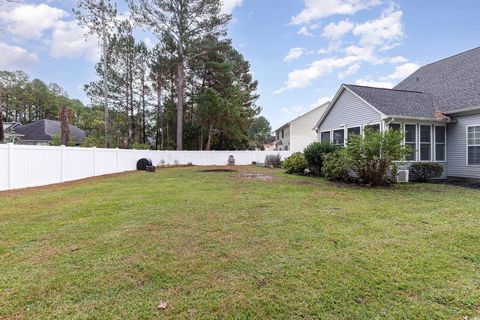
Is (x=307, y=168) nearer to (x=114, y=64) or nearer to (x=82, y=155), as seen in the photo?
(x=82, y=155)

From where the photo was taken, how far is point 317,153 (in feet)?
42.7

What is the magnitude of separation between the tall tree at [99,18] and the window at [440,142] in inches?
763

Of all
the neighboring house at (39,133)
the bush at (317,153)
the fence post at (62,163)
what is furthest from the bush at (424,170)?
the neighboring house at (39,133)

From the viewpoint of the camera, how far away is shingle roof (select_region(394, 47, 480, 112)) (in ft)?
39.3

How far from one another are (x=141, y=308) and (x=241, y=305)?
863mm

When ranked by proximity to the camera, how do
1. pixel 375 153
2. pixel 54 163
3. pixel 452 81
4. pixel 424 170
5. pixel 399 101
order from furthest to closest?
pixel 452 81, pixel 399 101, pixel 424 170, pixel 54 163, pixel 375 153

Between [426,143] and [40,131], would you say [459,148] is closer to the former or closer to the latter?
[426,143]

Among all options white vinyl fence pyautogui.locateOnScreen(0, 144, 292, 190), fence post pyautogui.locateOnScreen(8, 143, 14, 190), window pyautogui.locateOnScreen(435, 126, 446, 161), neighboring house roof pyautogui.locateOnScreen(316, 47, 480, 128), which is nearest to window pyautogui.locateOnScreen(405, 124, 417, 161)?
neighboring house roof pyautogui.locateOnScreen(316, 47, 480, 128)

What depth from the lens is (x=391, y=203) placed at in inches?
269

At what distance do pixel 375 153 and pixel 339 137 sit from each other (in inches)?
218

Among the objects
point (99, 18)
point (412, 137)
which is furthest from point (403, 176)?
point (99, 18)

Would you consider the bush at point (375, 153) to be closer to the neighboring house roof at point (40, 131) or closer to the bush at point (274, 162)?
the bush at point (274, 162)

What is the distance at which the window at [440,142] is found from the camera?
1230cm

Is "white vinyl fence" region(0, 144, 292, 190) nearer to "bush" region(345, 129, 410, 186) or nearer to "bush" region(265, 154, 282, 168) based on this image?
"bush" region(265, 154, 282, 168)
